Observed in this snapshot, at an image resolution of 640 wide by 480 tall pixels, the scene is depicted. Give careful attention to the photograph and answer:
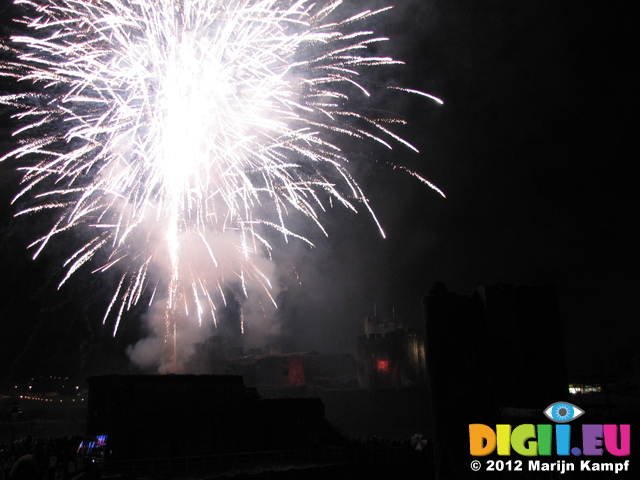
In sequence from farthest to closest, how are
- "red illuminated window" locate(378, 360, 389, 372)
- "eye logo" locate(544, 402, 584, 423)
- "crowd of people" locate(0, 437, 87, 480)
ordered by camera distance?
"red illuminated window" locate(378, 360, 389, 372)
"crowd of people" locate(0, 437, 87, 480)
"eye logo" locate(544, 402, 584, 423)

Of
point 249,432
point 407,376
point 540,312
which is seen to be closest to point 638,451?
point 540,312

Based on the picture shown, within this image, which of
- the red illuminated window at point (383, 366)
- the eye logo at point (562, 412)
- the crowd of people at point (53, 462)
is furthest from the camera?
the red illuminated window at point (383, 366)

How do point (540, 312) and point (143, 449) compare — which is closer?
point (540, 312)

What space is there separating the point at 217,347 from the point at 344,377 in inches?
789

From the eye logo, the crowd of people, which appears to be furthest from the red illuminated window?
the eye logo

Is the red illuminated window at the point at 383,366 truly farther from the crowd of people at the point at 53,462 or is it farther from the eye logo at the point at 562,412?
the eye logo at the point at 562,412

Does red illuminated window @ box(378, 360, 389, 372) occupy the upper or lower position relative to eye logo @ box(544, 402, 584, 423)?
lower

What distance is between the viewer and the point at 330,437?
2438 centimetres

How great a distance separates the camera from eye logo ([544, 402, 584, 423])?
1243 cm

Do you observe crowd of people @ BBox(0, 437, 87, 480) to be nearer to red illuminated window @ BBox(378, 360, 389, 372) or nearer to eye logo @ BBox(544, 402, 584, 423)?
eye logo @ BBox(544, 402, 584, 423)

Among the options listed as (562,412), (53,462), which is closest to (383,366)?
(562,412)

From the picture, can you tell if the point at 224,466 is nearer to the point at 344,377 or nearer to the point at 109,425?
the point at 109,425

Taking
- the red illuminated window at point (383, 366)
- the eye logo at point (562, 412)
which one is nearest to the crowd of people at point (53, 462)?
the eye logo at point (562, 412)

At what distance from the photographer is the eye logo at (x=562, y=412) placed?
40.8 feet
